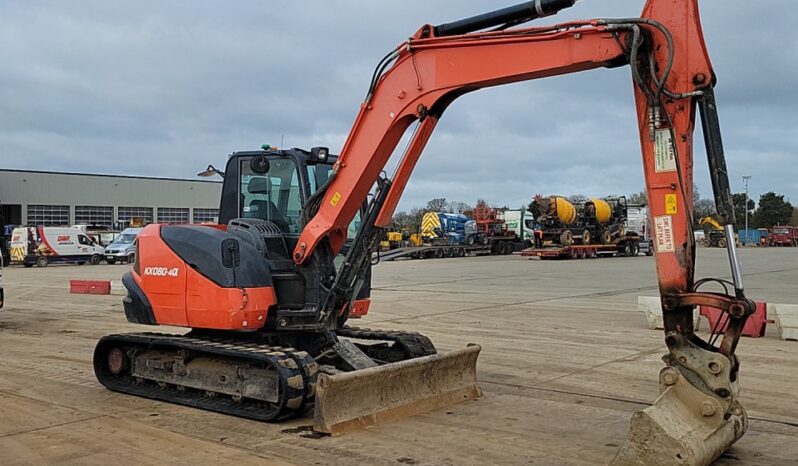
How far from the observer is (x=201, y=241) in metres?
7.79

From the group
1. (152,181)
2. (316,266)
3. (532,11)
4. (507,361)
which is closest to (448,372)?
(316,266)

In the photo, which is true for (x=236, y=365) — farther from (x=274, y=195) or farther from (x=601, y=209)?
(x=601, y=209)

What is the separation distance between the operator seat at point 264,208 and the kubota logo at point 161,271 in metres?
0.98

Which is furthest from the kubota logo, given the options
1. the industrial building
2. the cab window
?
the industrial building

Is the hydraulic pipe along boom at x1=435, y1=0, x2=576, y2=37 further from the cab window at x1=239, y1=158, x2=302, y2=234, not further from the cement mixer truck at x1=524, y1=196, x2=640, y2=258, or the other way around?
the cement mixer truck at x1=524, y1=196, x2=640, y2=258

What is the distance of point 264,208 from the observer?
825cm

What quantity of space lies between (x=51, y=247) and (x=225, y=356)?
38540 millimetres

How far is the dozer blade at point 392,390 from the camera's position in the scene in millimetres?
6531

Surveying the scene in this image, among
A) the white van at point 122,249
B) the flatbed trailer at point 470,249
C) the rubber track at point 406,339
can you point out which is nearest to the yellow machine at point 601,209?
the flatbed trailer at point 470,249

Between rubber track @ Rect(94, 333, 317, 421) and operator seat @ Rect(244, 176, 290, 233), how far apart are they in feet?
4.45

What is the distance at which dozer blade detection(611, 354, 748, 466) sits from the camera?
488cm

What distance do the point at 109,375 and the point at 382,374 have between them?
3.66 metres

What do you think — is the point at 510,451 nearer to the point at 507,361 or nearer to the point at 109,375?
the point at 507,361

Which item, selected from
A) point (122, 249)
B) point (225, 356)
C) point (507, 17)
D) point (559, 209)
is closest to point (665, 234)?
point (507, 17)
